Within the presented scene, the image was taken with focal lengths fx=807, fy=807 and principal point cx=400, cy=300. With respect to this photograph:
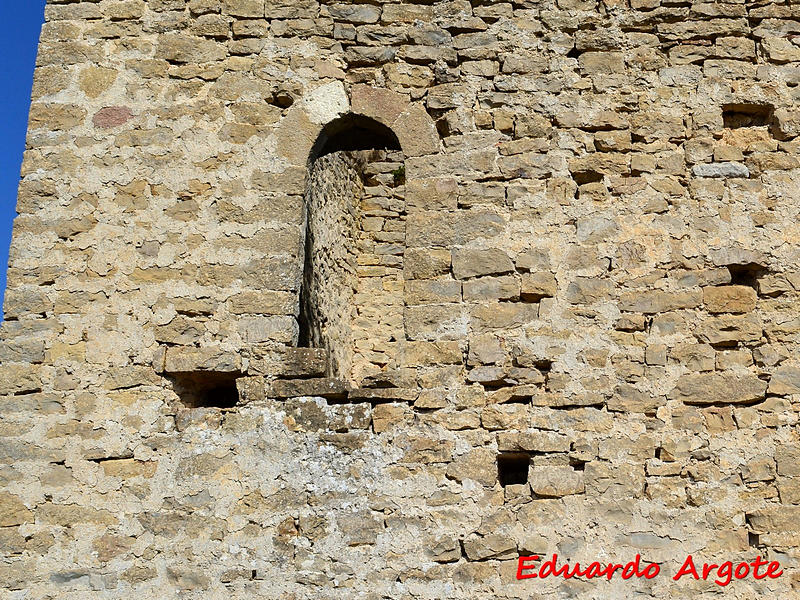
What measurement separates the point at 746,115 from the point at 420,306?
2030mm

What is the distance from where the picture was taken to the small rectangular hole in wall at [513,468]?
12.6ft

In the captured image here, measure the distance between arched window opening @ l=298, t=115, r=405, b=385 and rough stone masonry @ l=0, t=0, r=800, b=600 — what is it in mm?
1125

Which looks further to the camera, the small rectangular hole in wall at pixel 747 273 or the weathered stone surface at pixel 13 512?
the small rectangular hole in wall at pixel 747 273

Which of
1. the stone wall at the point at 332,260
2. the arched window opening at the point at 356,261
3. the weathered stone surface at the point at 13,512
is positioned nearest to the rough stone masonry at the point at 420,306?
the weathered stone surface at the point at 13,512

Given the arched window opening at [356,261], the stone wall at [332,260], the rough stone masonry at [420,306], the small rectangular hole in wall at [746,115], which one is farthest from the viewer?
the arched window opening at [356,261]

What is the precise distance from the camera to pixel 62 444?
390 centimetres

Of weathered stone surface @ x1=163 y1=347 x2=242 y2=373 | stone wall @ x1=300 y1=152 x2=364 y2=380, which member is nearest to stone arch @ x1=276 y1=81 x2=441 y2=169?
stone wall @ x1=300 y1=152 x2=364 y2=380

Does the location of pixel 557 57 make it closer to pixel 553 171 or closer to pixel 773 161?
pixel 553 171

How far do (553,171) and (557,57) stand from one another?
25.8 inches

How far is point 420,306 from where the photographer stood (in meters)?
4.05

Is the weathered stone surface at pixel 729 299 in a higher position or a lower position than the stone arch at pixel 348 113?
lower

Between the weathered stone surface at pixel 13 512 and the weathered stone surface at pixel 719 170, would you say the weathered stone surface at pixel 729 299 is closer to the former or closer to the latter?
the weathered stone surface at pixel 719 170

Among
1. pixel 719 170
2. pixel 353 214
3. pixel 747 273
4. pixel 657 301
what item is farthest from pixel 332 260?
pixel 747 273

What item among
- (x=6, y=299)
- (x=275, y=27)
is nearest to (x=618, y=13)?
(x=275, y=27)
